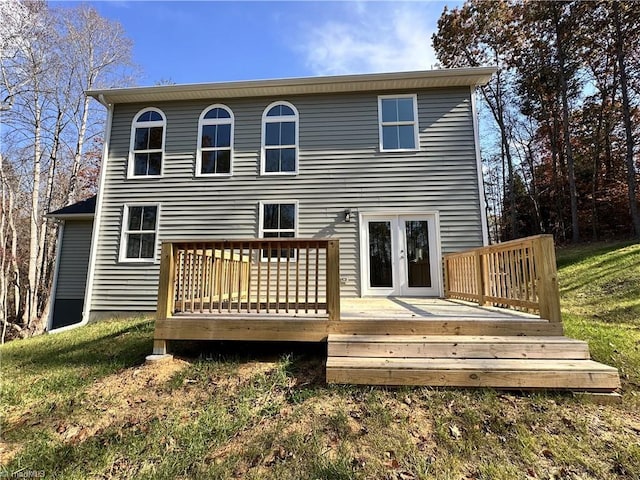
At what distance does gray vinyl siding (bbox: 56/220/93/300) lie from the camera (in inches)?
336

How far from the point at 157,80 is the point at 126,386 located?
52.7 feet

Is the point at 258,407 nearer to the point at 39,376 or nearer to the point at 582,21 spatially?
the point at 39,376

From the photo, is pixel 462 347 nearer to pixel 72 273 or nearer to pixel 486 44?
pixel 72 273

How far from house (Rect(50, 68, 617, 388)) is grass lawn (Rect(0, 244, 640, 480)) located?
3.08 m

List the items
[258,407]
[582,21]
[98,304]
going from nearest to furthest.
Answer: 1. [258,407]
2. [98,304]
3. [582,21]

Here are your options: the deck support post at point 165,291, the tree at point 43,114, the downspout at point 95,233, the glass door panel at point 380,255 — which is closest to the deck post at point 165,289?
the deck support post at point 165,291

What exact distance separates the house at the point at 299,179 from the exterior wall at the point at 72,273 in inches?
55.1

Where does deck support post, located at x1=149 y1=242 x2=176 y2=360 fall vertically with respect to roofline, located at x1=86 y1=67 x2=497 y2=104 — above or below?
below

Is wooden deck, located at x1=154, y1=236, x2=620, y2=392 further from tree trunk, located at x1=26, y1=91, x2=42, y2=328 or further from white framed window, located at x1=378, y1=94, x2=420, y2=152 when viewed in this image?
tree trunk, located at x1=26, y1=91, x2=42, y2=328

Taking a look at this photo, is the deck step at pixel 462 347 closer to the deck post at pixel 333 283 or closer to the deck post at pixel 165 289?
the deck post at pixel 333 283

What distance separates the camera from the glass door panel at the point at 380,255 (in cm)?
691

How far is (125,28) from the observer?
1417 cm

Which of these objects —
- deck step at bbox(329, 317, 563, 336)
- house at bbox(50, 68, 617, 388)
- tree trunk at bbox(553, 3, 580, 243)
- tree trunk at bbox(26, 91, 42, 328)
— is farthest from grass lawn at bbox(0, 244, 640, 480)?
tree trunk at bbox(553, 3, 580, 243)

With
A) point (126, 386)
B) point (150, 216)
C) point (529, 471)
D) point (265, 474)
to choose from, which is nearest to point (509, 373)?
point (529, 471)
